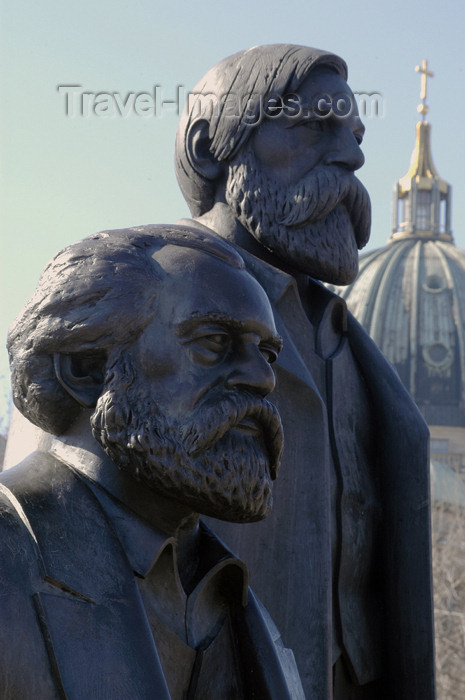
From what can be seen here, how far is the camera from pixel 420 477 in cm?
416

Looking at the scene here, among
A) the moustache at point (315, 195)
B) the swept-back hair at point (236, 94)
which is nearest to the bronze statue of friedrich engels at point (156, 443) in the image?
the moustache at point (315, 195)

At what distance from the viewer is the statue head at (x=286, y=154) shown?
4078 mm

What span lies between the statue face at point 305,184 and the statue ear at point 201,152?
7 cm

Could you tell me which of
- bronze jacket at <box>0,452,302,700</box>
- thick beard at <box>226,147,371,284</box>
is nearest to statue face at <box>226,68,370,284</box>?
thick beard at <box>226,147,371,284</box>

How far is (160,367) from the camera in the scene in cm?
244

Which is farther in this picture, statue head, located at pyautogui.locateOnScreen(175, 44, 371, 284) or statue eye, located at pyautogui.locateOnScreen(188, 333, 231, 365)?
statue head, located at pyautogui.locateOnScreen(175, 44, 371, 284)

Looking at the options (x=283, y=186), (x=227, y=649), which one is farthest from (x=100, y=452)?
(x=283, y=186)

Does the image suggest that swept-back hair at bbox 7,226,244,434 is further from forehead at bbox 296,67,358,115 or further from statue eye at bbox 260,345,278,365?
forehead at bbox 296,67,358,115

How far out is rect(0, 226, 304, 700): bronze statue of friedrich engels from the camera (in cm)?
238

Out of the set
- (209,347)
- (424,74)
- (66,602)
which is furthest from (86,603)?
(424,74)

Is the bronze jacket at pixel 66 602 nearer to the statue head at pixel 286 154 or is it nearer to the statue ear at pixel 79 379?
the statue ear at pixel 79 379

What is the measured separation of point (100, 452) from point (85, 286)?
0.99 feet

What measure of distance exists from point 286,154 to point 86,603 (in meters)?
→ 2.14

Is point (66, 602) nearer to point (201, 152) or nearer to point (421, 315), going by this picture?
point (201, 152)
